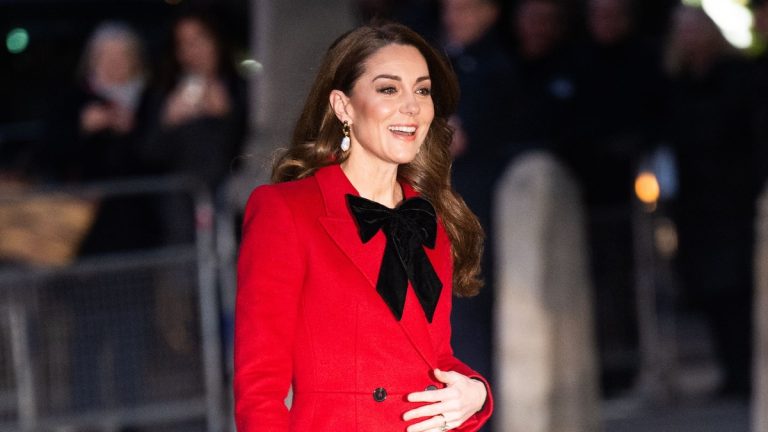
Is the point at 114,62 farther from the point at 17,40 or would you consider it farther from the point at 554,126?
the point at 17,40

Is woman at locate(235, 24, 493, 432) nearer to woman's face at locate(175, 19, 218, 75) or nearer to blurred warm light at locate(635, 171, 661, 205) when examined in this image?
woman's face at locate(175, 19, 218, 75)

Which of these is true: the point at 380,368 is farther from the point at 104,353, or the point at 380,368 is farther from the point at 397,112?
the point at 104,353

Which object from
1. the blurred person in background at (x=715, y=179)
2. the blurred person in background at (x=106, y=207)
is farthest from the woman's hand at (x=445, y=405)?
the blurred person in background at (x=715, y=179)

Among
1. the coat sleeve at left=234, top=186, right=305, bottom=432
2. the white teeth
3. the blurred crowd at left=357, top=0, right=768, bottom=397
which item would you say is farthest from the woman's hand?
the blurred crowd at left=357, top=0, right=768, bottom=397

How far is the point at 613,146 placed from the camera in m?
9.34

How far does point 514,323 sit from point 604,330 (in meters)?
1.78

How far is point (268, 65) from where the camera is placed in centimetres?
686

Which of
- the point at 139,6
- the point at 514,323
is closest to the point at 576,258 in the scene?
the point at 514,323

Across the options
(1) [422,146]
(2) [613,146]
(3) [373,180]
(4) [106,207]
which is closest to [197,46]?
(4) [106,207]

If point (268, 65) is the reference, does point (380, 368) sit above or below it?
below

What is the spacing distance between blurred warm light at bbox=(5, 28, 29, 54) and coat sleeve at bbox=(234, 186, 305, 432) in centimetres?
909

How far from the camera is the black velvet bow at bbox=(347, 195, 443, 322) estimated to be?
346 cm

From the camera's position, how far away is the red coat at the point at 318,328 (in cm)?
331

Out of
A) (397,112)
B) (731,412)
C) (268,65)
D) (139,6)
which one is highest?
(139,6)
